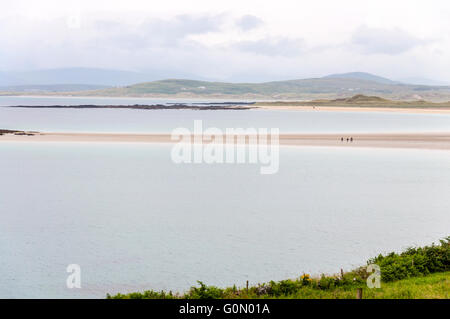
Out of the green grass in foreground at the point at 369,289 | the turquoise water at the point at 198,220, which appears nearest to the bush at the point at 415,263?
the green grass in foreground at the point at 369,289

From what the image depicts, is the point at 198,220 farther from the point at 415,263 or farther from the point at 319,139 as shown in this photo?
the point at 319,139

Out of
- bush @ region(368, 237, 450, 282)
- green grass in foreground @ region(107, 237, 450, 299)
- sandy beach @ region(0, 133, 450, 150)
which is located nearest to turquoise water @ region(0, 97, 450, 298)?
bush @ region(368, 237, 450, 282)

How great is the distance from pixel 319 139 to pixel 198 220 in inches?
1367

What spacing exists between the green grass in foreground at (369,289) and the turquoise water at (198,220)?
2.04 metres

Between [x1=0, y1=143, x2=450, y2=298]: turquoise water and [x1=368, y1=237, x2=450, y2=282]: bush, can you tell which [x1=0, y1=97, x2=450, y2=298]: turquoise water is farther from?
[x1=368, y1=237, x2=450, y2=282]: bush

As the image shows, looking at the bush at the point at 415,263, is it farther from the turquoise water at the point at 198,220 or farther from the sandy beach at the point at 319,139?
the sandy beach at the point at 319,139

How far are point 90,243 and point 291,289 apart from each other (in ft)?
26.9

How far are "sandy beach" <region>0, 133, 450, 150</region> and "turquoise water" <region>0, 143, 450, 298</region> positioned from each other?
1248 cm

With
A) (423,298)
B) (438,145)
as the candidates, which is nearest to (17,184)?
(423,298)

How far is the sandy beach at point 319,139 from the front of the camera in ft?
168

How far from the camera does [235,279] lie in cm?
1492

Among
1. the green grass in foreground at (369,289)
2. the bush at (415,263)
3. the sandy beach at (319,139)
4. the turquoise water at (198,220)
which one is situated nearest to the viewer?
the green grass in foreground at (369,289)

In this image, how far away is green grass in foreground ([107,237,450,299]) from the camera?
12.0 meters

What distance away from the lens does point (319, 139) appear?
2144 inches
